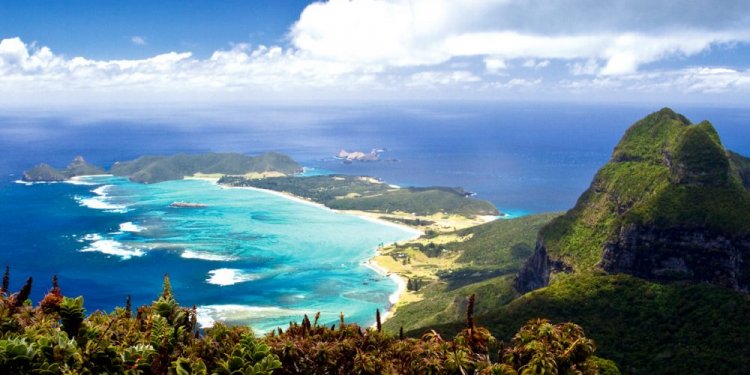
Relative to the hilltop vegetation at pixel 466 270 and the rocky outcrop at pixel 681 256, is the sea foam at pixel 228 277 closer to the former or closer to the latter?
the hilltop vegetation at pixel 466 270

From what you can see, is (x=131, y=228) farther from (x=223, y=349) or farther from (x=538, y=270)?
(x=223, y=349)

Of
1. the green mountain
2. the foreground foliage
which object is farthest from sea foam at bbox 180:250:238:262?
the foreground foliage

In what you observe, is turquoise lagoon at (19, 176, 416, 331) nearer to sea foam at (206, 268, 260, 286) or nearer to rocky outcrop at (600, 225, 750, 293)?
sea foam at (206, 268, 260, 286)

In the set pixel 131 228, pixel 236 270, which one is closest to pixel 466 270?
pixel 236 270

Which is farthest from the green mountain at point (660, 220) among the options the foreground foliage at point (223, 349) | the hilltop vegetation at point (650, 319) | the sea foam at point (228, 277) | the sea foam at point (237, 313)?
the sea foam at point (228, 277)

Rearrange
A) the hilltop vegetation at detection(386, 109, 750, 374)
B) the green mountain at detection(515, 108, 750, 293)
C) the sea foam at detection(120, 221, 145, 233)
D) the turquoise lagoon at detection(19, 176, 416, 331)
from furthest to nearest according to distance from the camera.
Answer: the sea foam at detection(120, 221, 145, 233) < the turquoise lagoon at detection(19, 176, 416, 331) < the green mountain at detection(515, 108, 750, 293) < the hilltop vegetation at detection(386, 109, 750, 374)

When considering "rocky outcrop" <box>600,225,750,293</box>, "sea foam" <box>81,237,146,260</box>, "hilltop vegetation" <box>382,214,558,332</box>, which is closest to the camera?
"rocky outcrop" <box>600,225,750,293</box>
